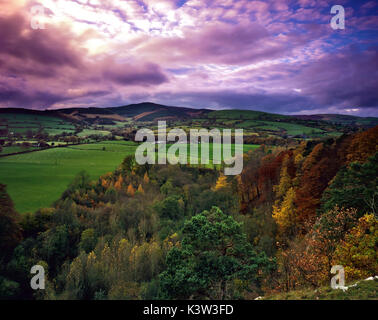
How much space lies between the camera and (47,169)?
48.0 meters

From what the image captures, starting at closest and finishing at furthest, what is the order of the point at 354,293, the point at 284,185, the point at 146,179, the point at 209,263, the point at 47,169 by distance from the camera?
the point at 354,293 → the point at 209,263 → the point at 284,185 → the point at 47,169 → the point at 146,179

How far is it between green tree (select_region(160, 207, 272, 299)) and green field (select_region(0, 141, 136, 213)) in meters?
27.4

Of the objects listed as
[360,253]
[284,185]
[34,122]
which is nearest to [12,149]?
[34,122]

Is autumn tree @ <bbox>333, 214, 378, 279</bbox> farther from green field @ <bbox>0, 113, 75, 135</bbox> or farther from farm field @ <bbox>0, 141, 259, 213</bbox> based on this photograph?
green field @ <bbox>0, 113, 75, 135</bbox>

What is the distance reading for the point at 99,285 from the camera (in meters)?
22.5

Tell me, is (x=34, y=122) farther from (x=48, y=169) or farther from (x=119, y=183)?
(x=119, y=183)

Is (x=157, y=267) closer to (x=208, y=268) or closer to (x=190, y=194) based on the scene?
(x=208, y=268)

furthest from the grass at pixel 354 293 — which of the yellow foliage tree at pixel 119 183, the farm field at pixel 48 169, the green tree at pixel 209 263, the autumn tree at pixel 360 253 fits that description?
the yellow foliage tree at pixel 119 183

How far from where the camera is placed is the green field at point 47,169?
114 ft

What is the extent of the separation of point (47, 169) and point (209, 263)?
48189mm

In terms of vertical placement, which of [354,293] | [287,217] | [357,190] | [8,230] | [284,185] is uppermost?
[357,190]

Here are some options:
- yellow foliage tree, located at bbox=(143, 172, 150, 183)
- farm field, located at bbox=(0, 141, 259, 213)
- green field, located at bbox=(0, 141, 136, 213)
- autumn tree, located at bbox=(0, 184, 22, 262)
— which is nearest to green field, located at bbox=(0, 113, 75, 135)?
farm field, located at bbox=(0, 141, 259, 213)

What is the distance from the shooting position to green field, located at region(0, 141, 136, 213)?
1372 inches

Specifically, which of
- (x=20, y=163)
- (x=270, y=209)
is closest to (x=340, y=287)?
(x=270, y=209)
